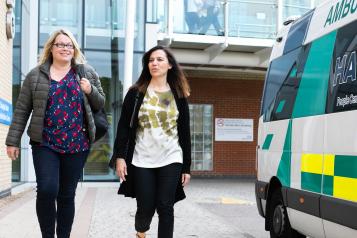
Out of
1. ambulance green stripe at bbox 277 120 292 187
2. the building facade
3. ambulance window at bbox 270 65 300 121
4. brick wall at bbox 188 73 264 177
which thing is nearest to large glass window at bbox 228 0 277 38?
the building facade

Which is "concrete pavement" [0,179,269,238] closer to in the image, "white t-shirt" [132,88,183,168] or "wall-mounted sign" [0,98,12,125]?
"wall-mounted sign" [0,98,12,125]

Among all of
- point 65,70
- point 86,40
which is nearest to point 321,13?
point 65,70

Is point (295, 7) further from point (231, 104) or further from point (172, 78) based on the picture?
point (172, 78)

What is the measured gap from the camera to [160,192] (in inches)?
181

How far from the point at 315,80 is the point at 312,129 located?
0.46 metres

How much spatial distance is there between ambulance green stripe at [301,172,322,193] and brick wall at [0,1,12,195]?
664 cm

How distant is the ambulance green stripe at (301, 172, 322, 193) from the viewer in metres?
5.02

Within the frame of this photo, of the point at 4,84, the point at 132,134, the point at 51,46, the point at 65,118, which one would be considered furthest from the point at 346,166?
the point at 4,84

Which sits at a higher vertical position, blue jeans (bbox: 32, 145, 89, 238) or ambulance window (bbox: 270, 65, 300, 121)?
ambulance window (bbox: 270, 65, 300, 121)

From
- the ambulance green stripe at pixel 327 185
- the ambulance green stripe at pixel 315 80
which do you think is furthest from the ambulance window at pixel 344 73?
the ambulance green stripe at pixel 327 185

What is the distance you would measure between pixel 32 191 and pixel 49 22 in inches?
177

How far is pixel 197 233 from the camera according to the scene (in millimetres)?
7375

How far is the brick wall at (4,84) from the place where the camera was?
1062 cm

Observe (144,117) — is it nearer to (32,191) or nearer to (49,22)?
(32,191)
